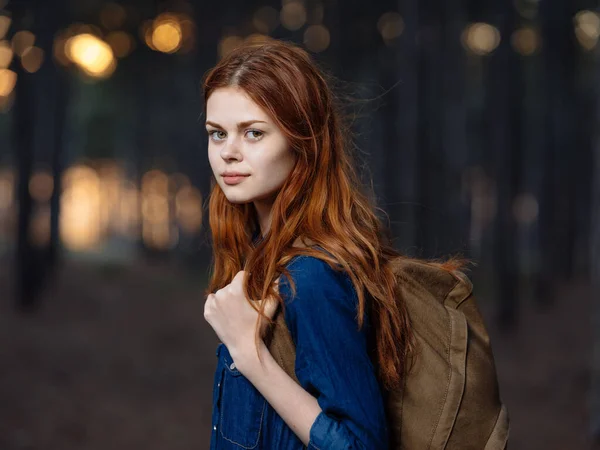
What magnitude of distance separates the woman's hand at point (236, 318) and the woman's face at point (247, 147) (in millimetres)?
245

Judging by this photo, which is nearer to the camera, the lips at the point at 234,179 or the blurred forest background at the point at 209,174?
the lips at the point at 234,179

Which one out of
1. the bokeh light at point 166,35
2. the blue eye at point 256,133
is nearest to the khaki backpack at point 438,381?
the blue eye at point 256,133

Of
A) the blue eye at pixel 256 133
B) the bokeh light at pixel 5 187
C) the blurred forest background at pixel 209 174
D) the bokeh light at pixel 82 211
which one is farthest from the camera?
the bokeh light at pixel 82 211

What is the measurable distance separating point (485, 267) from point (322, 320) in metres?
28.8

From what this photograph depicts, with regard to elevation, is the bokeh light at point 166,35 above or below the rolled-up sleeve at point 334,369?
above

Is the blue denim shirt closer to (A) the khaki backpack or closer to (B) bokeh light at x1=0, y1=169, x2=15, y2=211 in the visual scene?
(A) the khaki backpack

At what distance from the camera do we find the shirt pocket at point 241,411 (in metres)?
2.02

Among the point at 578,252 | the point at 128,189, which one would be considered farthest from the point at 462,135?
the point at 128,189

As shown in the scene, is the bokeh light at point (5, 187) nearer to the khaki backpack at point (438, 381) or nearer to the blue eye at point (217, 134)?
the blue eye at point (217, 134)

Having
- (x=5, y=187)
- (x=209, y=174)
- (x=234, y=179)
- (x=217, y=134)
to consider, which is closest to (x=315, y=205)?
(x=234, y=179)

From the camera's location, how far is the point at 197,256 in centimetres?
2442

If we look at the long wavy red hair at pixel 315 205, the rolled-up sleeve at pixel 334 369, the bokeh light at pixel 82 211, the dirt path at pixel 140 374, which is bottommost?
the bokeh light at pixel 82 211

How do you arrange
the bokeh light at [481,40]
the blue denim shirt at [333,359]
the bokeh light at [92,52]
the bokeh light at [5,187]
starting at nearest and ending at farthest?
the blue denim shirt at [333,359] < the bokeh light at [92,52] < the bokeh light at [481,40] < the bokeh light at [5,187]

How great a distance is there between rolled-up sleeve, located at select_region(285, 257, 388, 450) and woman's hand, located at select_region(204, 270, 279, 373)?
107mm
